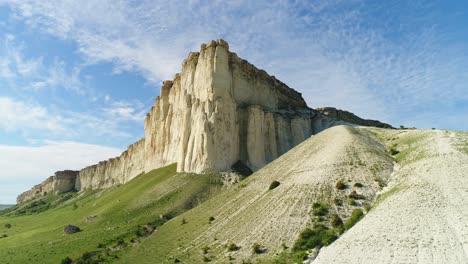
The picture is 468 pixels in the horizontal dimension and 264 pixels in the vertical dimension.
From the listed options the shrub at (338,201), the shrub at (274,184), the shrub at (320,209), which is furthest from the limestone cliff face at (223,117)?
the shrub at (338,201)

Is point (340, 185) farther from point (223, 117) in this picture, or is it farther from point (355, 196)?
point (223, 117)

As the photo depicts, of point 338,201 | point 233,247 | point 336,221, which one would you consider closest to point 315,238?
point 336,221

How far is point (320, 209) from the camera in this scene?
141 feet

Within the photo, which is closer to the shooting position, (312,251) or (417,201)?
(312,251)

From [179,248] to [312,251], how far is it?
19.5 meters

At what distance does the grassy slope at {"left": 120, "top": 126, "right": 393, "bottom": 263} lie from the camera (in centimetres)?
4191

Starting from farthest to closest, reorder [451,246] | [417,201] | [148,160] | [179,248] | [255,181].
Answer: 1. [148,160]
2. [255,181]
3. [179,248]
4. [417,201]
5. [451,246]

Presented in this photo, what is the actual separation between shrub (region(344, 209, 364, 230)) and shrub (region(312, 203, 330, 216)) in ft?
10.1

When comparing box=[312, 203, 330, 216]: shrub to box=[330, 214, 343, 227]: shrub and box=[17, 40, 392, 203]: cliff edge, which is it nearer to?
box=[330, 214, 343, 227]: shrub

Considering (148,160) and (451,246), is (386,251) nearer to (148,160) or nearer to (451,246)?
(451,246)

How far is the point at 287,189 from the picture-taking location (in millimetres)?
51719

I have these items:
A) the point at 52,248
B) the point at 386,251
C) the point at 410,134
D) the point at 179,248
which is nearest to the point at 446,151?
the point at 410,134

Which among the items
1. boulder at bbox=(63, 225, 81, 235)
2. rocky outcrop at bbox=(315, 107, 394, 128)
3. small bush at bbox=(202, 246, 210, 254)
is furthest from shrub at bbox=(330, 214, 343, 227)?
rocky outcrop at bbox=(315, 107, 394, 128)

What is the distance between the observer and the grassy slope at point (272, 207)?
41.9 meters
